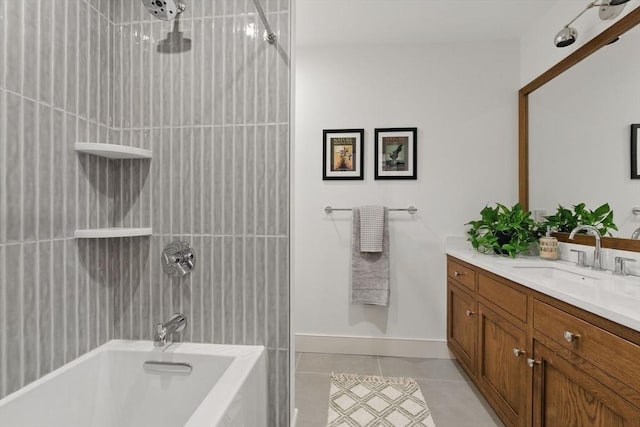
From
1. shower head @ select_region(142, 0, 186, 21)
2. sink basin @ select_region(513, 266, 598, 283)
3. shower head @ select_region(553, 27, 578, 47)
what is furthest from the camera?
shower head @ select_region(553, 27, 578, 47)

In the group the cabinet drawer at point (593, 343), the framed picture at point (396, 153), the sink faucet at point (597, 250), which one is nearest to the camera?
the cabinet drawer at point (593, 343)

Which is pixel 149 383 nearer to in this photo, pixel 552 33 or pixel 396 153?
pixel 396 153

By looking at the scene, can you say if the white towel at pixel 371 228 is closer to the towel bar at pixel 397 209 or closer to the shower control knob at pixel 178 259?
the towel bar at pixel 397 209

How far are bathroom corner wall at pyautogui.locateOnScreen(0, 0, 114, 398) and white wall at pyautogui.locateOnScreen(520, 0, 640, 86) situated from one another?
8.35 ft

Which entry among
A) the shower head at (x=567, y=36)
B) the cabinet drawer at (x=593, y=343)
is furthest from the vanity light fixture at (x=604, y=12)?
the cabinet drawer at (x=593, y=343)

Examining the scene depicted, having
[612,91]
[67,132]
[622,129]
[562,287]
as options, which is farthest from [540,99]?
[67,132]

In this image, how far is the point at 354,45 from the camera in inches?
102

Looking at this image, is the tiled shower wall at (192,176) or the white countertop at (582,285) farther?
the tiled shower wall at (192,176)

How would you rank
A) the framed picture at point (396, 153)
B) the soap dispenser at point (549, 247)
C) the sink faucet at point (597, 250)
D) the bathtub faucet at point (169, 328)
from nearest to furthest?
the bathtub faucet at point (169, 328), the sink faucet at point (597, 250), the soap dispenser at point (549, 247), the framed picture at point (396, 153)

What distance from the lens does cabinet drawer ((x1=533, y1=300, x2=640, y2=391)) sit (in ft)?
2.92

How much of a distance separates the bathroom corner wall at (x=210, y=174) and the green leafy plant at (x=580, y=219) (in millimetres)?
1734

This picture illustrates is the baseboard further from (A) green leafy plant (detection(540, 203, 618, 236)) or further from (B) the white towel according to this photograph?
(A) green leafy plant (detection(540, 203, 618, 236))

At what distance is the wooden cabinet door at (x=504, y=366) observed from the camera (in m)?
1.45

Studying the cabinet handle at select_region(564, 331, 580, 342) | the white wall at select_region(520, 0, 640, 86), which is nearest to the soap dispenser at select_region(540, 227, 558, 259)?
the cabinet handle at select_region(564, 331, 580, 342)
